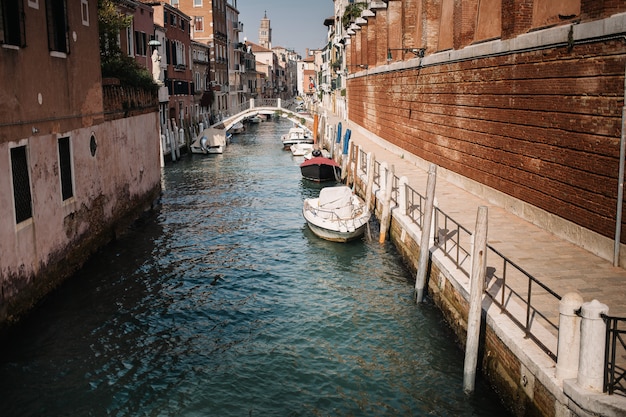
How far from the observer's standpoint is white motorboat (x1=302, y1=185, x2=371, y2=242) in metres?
16.1

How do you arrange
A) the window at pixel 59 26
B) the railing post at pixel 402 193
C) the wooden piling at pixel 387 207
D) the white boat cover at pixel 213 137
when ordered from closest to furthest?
the window at pixel 59 26, the railing post at pixel 402 193, the wooden piling at pixel 387 207, the white boat cover at pixel 213 137

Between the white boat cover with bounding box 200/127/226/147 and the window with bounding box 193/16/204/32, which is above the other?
the window with bounding box 193/16/204/32

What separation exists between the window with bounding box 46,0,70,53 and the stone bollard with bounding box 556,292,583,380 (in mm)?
10838

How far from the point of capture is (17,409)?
780cm

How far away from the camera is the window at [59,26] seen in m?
12.0

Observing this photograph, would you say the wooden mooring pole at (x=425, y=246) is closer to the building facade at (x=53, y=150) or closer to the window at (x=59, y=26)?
the building facade at (x=53, y=150)

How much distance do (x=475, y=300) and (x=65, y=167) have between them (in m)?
9.50

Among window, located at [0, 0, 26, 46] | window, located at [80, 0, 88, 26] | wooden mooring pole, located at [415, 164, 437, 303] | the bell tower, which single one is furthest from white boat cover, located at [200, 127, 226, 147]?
the bell tower

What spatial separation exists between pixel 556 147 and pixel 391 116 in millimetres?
16360

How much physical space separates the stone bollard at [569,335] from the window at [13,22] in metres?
9.63

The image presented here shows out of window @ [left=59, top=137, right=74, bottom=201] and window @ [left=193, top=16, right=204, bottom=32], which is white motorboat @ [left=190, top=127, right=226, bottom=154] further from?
window @ [left=59, top=137, right=74, bottom=201]

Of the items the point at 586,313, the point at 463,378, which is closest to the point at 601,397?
the point at 586,313

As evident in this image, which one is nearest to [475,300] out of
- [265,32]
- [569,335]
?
[569,335]

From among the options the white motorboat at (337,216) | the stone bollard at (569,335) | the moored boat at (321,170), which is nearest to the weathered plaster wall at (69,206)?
the white motorboat at (337,216)
